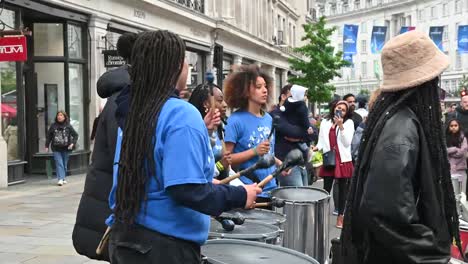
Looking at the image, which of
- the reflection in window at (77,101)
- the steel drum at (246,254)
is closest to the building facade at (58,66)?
the reflection in window at (77,101)

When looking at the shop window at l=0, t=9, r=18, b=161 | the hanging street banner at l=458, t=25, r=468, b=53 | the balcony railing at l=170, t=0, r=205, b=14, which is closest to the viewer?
the shop window at l=0, t=9, r=18, b=161

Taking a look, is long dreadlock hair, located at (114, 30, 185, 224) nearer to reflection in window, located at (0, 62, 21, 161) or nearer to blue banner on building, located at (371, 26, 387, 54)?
reflection in window, located at (0, 62, 21, 161)

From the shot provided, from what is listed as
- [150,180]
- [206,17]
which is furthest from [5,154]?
[206,17]

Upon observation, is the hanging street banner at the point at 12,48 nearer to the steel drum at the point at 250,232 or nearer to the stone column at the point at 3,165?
the stone column at the point at 3,165

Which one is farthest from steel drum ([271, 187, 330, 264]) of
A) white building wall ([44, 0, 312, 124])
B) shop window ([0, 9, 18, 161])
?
white building wall ([44, 0, 312, 124])

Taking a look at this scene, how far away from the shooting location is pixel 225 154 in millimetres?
4680

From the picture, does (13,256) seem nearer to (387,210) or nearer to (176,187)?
(176,187)

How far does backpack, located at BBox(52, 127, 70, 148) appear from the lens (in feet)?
46.1

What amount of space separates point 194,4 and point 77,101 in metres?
10.1

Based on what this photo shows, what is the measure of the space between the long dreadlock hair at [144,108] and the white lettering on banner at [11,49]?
951 cm

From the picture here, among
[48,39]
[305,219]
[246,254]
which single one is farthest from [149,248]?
→ [48,39]

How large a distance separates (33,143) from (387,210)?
14648 mm

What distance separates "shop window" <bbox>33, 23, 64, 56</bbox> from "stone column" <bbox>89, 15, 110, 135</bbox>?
0.99 m

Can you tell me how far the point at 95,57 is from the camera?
1678 centimetres
